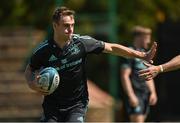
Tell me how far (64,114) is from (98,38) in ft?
25.1

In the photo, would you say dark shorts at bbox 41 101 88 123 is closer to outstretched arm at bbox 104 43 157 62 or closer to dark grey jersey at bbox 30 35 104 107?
dark grey jersey at bbox 30 35 104 107

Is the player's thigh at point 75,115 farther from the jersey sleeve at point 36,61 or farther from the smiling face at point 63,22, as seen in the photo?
the smiling face at point 63,22

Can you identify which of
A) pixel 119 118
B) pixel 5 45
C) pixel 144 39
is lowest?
pixel 119 118

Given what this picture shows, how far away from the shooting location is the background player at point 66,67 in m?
9.48

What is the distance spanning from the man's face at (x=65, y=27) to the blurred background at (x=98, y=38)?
6.59 metres

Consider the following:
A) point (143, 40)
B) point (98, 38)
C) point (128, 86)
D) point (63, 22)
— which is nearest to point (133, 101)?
point (128, 86)

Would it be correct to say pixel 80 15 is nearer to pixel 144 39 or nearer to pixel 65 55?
pixel 144 39

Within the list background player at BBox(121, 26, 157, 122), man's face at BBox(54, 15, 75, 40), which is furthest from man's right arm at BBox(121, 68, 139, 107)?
man's face at BBox(54, 15, 75, 40)

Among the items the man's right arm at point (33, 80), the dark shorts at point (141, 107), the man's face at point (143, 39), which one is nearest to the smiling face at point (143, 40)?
the man's face at point (143, 39)

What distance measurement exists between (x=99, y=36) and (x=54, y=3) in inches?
48.9

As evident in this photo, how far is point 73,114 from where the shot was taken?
9.53m

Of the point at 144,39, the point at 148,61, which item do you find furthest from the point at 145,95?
the point at 148,61

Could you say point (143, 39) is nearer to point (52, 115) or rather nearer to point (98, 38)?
point (52, 115)

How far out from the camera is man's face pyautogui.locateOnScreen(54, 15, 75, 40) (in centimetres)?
927
